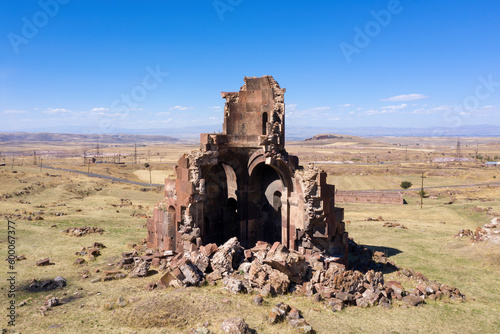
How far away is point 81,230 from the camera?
23.2 m

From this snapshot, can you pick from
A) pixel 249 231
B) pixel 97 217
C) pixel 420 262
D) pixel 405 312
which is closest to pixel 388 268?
pixel 420 262

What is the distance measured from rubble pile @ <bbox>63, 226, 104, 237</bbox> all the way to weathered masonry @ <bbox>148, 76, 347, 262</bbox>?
5.94 m

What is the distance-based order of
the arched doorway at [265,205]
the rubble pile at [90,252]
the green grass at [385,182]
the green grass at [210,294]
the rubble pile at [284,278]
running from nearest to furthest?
the green grass at [210,294] → the rubble pile at [284,278] → the rubble pile at [90,252] → the arched doorway at [265,205] → the green grass at [385,182]

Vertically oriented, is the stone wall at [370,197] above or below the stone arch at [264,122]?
below

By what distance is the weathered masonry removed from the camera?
695 inches

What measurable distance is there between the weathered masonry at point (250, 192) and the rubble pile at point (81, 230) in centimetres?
594

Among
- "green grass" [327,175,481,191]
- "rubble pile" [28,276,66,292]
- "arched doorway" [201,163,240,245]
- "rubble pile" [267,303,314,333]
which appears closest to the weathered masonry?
"arched doorway" [201,163,240,245]

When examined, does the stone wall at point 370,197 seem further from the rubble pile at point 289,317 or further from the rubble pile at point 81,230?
the rubble pile at point 289,317

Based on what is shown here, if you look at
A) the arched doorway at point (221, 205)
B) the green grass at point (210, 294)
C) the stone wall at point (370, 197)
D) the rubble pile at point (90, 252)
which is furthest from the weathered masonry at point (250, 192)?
the stone wall at point (370, 197)

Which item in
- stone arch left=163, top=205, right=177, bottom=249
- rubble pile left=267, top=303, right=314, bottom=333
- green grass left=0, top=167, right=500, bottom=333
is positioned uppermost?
stone arch left=163, top=205, right=177, bottom=249

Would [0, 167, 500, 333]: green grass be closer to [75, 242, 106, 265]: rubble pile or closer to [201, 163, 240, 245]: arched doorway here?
[75, 242, 106, 265]: rubble pile

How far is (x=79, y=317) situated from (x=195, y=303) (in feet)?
12.0

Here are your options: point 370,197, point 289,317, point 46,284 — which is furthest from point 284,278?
point 370,197

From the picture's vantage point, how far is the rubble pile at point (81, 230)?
22.5 metres
